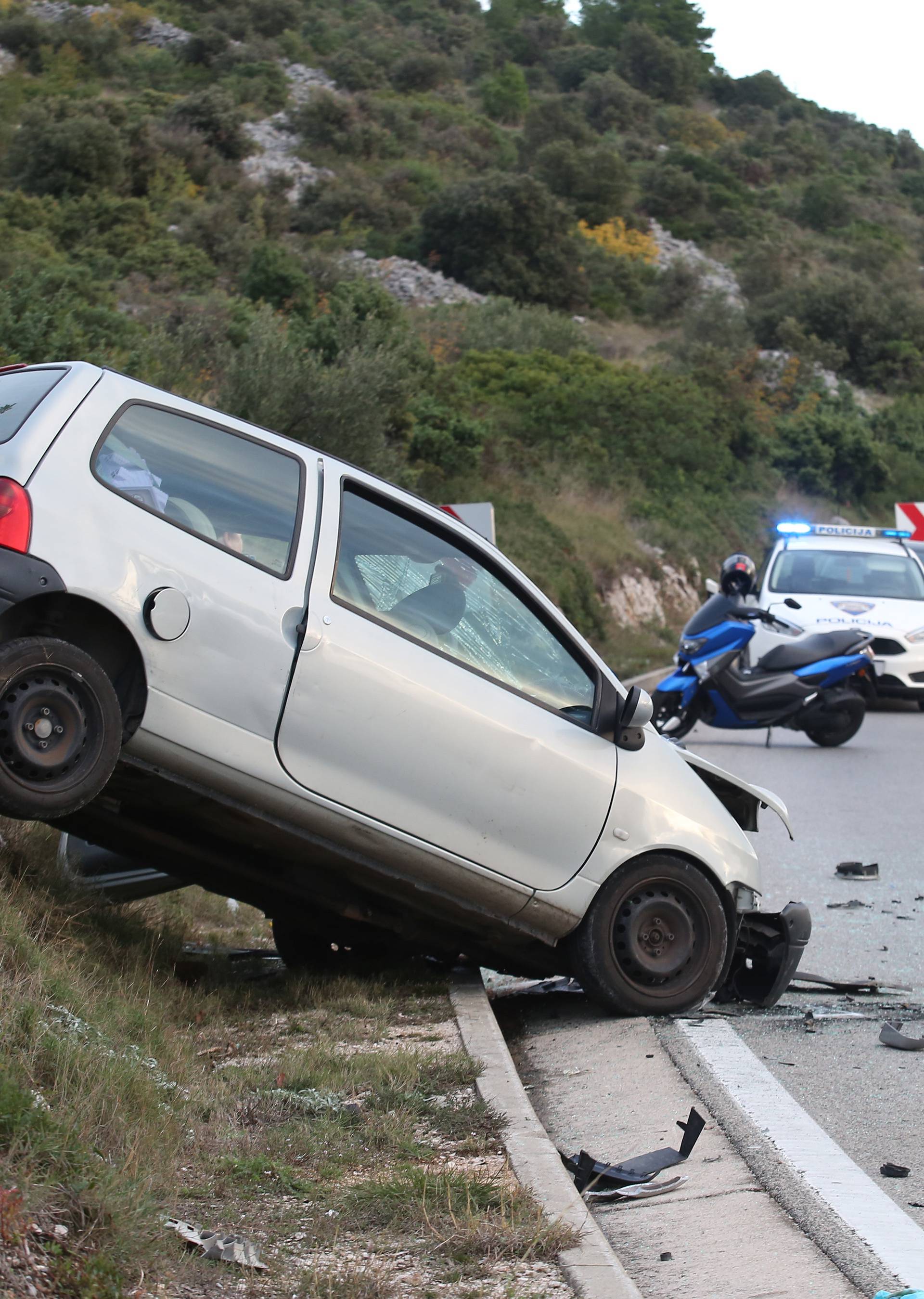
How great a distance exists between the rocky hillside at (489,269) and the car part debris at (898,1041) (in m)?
12.5

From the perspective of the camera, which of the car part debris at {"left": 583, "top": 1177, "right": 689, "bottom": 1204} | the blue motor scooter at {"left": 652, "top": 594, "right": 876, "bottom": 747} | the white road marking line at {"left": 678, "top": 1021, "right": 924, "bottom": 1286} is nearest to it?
the white road marking line at {"left": 678, "top": 1021, "right": 924, "bottom": 1286}

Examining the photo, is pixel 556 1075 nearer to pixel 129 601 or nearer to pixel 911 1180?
pixel 911 1180

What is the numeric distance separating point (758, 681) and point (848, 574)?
16.3ft

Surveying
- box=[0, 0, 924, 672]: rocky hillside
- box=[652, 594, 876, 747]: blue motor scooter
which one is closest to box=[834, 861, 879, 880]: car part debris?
box=[652, 594, 876, 747]: blue motor scooter

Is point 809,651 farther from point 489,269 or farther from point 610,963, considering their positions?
point 489,269

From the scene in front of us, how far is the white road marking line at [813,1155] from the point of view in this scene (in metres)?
3.71

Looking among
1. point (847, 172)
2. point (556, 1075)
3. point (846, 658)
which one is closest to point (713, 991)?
point (556, 1075)

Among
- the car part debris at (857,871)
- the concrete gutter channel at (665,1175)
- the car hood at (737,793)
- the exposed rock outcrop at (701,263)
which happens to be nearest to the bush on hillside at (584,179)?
the exposed rock outcrop at (701,263)

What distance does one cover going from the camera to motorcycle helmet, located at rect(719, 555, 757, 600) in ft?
47.3

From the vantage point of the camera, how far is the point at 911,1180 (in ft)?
13.9

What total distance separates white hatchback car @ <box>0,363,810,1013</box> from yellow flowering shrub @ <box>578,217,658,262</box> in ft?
189

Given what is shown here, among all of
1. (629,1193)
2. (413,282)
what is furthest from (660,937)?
(413,282)

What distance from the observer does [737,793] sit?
21.9 feet

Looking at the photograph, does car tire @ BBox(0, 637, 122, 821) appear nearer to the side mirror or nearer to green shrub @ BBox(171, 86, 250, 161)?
the side mirror
